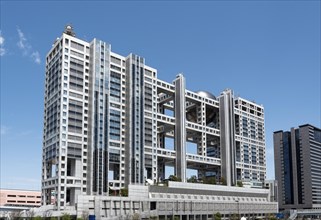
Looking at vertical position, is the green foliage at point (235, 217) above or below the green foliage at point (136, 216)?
below

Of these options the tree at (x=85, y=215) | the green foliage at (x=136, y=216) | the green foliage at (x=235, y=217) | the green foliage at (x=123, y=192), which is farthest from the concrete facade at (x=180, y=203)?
the green foliage at (x=123, y=192)

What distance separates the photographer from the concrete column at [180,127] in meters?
161

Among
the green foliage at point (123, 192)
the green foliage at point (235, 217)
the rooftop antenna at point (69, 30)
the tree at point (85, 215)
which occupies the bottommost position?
the green foliage at point (235, 217)

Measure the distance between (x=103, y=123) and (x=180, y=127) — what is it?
38045mm

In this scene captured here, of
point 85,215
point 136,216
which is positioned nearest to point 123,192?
point 136,216

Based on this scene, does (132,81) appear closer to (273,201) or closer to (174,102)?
(174,102)

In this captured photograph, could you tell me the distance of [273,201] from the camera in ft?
653

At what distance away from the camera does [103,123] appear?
137 m

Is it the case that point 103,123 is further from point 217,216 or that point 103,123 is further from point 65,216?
point 217,216

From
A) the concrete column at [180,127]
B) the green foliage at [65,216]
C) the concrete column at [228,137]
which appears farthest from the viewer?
the concrete column at [228,137]

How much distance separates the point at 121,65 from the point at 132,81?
6.79 meters

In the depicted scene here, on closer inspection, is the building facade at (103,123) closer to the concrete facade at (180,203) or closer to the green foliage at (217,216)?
the concrete facade at (180,203)

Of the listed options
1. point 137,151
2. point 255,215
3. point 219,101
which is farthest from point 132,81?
point 255,215

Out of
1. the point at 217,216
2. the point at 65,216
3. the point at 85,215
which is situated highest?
the point at 65,216
